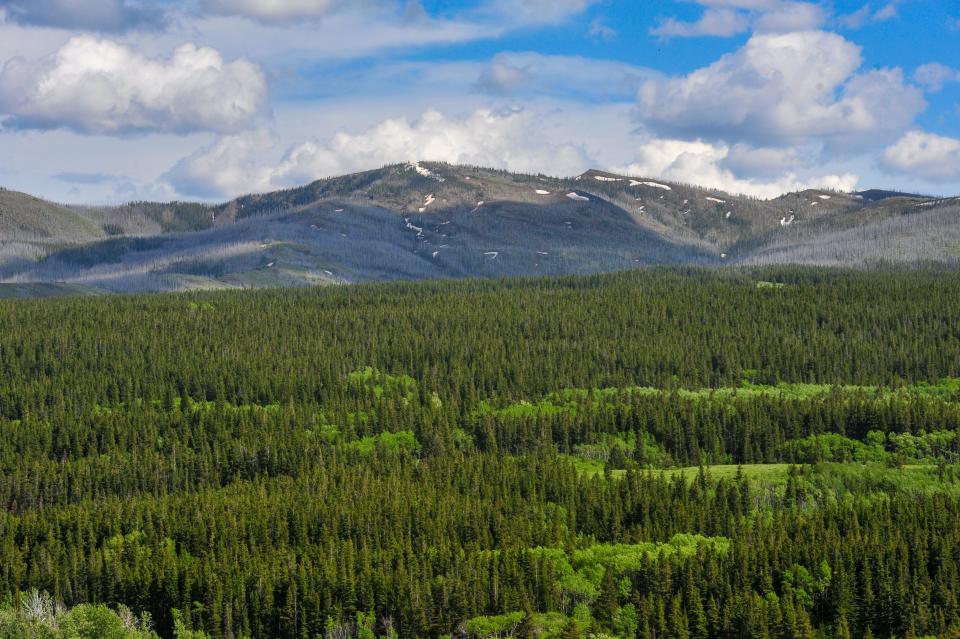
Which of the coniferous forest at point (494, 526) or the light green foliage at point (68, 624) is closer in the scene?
the light green foliage at point (68, 624)

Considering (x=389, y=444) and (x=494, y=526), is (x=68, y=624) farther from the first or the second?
(x=389, y=444)

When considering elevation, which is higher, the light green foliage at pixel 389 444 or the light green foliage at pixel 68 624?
the light green foliage at pixel 389 444

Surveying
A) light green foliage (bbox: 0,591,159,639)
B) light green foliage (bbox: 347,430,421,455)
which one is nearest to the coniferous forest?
light green foliage (bbox: 0,591,159,639)

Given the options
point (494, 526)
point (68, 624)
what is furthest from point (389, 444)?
point (68, 624)

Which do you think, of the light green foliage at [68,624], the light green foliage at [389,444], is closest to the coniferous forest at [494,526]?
the light green foliage at [68,624]

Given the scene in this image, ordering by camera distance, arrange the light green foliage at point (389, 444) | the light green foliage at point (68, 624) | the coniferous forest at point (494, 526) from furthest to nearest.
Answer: the light green foliage at point (389, 444), the coniferous forest at point (494, 526), the light green foliage at point (68, 624)

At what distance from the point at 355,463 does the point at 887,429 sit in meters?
79.3

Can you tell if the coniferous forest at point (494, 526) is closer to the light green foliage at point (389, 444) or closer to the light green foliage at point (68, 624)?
the light green foliage at point (68, 624)

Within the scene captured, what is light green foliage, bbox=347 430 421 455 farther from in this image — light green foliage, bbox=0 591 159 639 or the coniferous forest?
light green foliage, bbox=0 591 159 639

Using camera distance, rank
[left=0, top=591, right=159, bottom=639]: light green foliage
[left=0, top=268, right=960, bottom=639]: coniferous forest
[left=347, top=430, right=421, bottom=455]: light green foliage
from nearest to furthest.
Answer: [left=0, top=591, right=159, bottom=639]: light green foliage < [left=0, top=268, right=960, bottom=639]: coniferous forest < [left=347, top=430, right=421, bottom=455]: light green foliage

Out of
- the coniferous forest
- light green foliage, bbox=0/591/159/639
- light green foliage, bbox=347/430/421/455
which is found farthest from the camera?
light green foliage, bbox=347/430/421/455

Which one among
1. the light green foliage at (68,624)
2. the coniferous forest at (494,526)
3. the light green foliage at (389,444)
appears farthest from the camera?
the light green foliage at (389,444)

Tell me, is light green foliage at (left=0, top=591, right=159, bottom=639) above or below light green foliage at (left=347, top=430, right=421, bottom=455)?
below

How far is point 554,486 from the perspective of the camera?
153500mm
